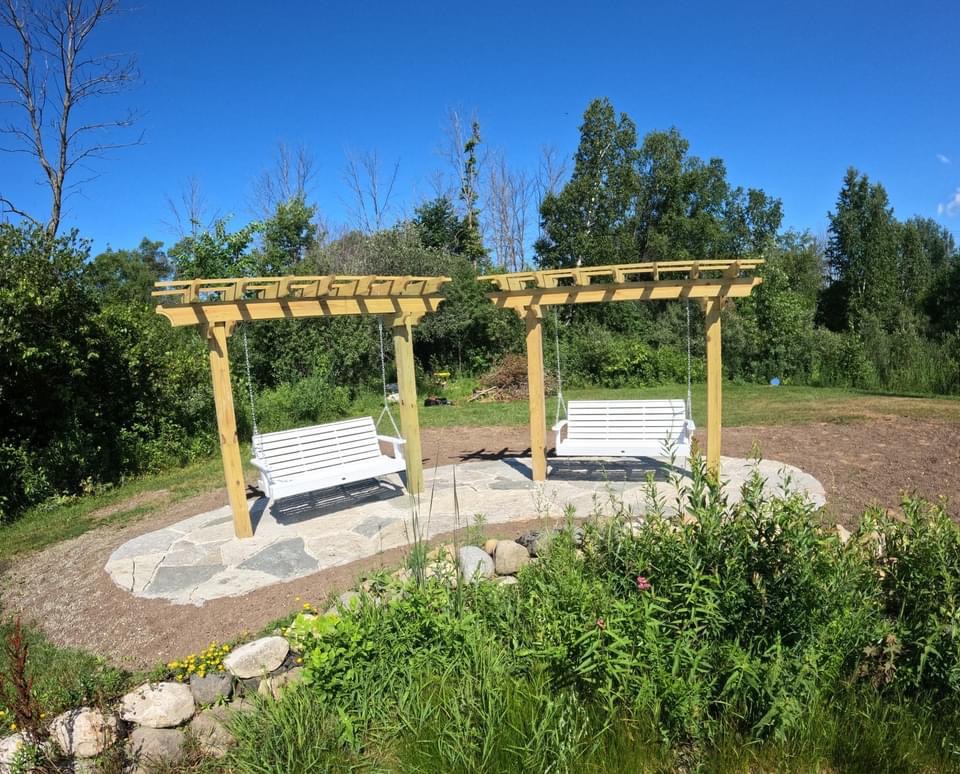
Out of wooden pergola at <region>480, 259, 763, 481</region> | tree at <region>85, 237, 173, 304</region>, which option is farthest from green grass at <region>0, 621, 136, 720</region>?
tree at <region>85, 237, 173, 304</region>

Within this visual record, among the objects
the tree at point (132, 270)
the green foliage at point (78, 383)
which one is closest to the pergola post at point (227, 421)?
the green foliage at point (78, 383)

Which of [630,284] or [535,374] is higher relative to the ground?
[630,284]

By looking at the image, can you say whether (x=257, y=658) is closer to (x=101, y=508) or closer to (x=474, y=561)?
(x=474, y=561)

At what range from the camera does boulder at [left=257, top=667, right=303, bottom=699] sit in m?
2.88

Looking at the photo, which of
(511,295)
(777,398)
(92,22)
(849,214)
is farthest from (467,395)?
(849,214)

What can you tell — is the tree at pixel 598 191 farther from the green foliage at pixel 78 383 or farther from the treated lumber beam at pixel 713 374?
the treated lumber beam at pixel 713 374

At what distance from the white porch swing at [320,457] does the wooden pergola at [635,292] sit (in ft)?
4.61

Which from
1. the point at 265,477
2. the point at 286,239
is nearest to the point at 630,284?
the point at 265,477

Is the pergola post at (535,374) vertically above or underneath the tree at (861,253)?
underneath

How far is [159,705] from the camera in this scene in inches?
113

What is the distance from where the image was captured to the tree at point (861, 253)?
20547mm

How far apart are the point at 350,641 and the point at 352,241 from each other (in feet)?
60.8

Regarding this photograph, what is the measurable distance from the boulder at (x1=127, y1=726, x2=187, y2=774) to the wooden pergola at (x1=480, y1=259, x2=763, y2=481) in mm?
4185

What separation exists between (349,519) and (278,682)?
8.34 ft
